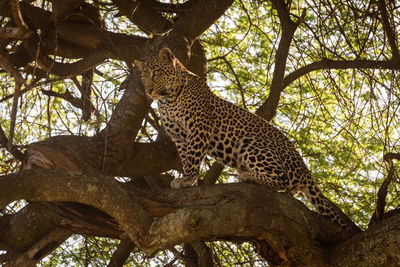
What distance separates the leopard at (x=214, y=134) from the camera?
6.29 m

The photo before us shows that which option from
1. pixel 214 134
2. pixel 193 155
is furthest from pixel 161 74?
pixel 193 155

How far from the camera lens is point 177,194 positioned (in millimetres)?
5410

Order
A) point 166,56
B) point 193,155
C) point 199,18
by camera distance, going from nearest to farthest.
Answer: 1. point 193,155
2. point 166,56
3. point 199,18

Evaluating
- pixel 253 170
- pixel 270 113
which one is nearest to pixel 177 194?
pixel 253 170

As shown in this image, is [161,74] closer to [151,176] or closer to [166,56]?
[166,56]

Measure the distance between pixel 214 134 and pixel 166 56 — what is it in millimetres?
1174

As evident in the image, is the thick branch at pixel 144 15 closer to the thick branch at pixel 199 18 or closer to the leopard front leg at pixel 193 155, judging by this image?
the thick branch at pixel 199 18

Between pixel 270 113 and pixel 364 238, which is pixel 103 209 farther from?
pixel 270 113

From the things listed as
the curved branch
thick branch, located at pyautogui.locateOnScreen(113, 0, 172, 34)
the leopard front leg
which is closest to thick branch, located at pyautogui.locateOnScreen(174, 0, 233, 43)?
thick branch, located at pyautogui.locateOnScreen(113, 0, 172, 34)

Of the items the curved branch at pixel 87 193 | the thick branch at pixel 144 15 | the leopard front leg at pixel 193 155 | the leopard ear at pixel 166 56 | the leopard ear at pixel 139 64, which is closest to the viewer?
the curved branch at pixel 87 193

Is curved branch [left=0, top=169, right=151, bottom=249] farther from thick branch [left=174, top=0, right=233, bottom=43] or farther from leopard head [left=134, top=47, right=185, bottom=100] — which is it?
thick branch [left=174, top=0, right=233, bottom=43]

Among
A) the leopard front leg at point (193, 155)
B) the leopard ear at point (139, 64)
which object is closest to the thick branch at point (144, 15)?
the leopard ear at point (139, 64)

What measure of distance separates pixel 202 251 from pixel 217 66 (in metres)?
4.30

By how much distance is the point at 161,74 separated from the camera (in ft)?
22.7
